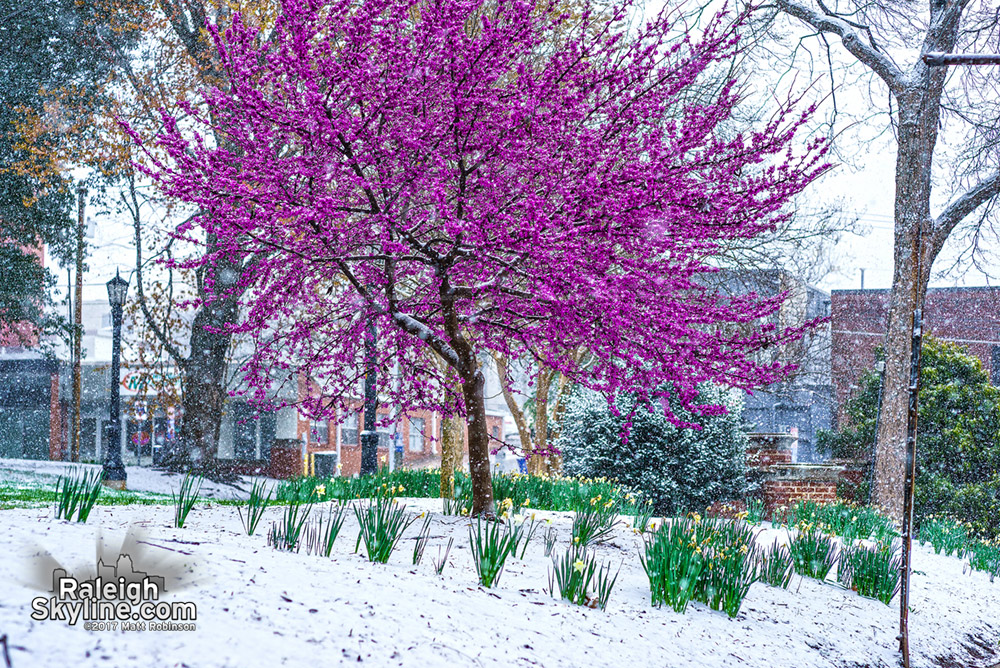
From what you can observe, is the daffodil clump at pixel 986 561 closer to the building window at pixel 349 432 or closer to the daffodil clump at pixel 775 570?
the daffodil clump at pixel 775 570

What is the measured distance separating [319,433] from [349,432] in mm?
2966

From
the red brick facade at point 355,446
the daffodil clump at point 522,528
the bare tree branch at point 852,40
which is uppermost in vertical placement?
the bare tree branch at point 852,40

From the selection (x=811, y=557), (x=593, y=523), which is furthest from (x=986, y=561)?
(x=593, y=523)

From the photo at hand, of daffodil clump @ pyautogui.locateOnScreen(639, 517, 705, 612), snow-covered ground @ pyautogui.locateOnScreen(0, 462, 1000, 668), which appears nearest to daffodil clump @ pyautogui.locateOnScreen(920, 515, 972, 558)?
snow-covered ground @ pyautogui.locateOnScreen(0, 462, 1000, 668)

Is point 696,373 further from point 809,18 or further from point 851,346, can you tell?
point 851,346

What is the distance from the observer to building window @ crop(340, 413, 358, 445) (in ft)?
113

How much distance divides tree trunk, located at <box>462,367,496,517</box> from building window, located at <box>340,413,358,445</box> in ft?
90.1

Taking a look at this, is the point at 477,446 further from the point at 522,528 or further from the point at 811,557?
the point at 811,557

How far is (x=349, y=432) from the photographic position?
1394 inches

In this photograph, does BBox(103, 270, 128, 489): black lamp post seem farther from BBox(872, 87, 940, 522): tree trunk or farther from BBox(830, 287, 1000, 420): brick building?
BBox(830, 287, 1000, 420): brick building

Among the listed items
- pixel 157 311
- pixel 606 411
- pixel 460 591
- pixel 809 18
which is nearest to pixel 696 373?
pixel 460 591

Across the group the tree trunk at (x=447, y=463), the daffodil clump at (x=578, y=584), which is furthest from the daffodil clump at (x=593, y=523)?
the tree trunk at (x=447, y=463)

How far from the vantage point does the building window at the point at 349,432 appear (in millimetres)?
34594

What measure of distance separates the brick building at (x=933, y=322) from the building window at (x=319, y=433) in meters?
19.0
